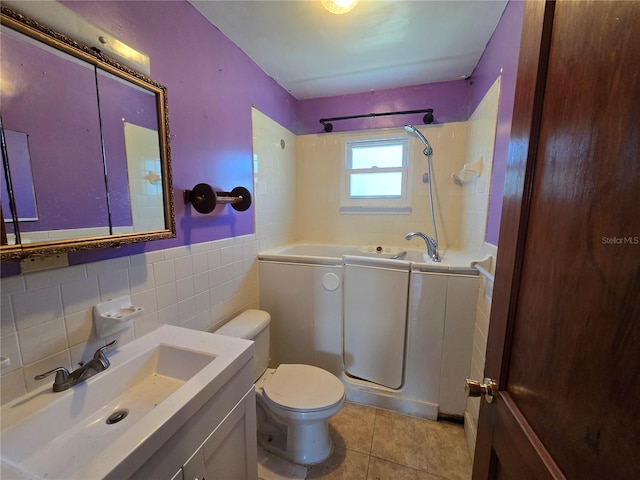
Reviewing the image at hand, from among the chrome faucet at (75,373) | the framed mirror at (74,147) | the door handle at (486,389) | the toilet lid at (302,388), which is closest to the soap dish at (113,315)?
the chrome faucet at (75,373)

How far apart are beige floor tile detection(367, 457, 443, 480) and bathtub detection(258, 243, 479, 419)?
0.39m

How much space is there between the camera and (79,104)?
2.74ft

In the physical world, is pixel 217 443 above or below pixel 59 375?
below

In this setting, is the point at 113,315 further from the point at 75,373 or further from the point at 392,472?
the point at 392,472

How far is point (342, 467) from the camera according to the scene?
1.35 metres

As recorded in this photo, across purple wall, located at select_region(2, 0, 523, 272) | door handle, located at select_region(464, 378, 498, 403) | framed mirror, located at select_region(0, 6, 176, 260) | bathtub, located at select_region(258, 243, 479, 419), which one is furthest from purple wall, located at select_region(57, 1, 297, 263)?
door handle, located at select_region(464, 378, 498, 403)

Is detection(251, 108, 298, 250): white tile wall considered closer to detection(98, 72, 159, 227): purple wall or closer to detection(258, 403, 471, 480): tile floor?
detection(98, 72, 159, 227): purple wall

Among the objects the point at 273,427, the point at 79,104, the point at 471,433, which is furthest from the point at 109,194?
the point at 471,433

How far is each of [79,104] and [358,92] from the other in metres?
2.13

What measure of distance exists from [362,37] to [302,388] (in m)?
2.10

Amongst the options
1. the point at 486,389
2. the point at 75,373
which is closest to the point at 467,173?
the point at 486,389

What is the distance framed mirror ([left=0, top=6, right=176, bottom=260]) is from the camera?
2.28ft

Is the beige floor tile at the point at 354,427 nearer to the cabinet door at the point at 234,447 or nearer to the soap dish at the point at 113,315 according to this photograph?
the cabinet door at the point at 234,447

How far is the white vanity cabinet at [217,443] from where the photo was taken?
659 mm
